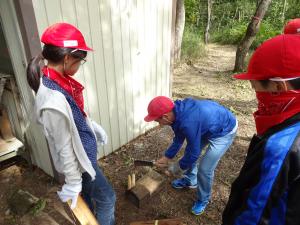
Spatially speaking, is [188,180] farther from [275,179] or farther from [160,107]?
[275,179]

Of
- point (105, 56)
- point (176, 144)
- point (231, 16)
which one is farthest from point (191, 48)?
point (231, 16)

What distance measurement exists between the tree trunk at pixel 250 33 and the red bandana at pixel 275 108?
22.9ft

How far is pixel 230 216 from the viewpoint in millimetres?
1487

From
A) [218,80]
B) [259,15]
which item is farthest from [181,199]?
[259,15]

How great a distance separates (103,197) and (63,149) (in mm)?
776

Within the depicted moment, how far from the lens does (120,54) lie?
12.5 ft

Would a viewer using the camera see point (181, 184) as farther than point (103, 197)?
Yes

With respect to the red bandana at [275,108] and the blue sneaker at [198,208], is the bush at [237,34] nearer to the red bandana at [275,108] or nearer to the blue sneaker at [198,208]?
the blue sneaker at [198,208]

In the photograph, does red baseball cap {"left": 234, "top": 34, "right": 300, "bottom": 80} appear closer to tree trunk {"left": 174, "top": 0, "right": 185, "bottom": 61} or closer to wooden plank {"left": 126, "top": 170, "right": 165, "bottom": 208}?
wooden plank {"left": 126, "top": 170, "right": 165, "bottom": 208}

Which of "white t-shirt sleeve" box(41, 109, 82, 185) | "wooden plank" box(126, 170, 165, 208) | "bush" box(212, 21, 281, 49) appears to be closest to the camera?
"white t-shirt sleeve" box(41, 109, 82, 185)

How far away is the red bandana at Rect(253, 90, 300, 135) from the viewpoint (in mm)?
1244

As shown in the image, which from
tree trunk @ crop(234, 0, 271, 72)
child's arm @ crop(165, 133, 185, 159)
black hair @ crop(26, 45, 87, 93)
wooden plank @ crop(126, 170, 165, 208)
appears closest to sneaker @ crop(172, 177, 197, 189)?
wooden plank @ crop(126, 170, 165, 208)

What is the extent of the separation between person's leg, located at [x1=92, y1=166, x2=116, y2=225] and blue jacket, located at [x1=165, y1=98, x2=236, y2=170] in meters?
0.78

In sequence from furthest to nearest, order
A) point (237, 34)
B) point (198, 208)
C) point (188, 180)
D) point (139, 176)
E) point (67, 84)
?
point (237, 34) < point (139, 176) < point (188, 180) < point (198, 208) < point (67, 84)
